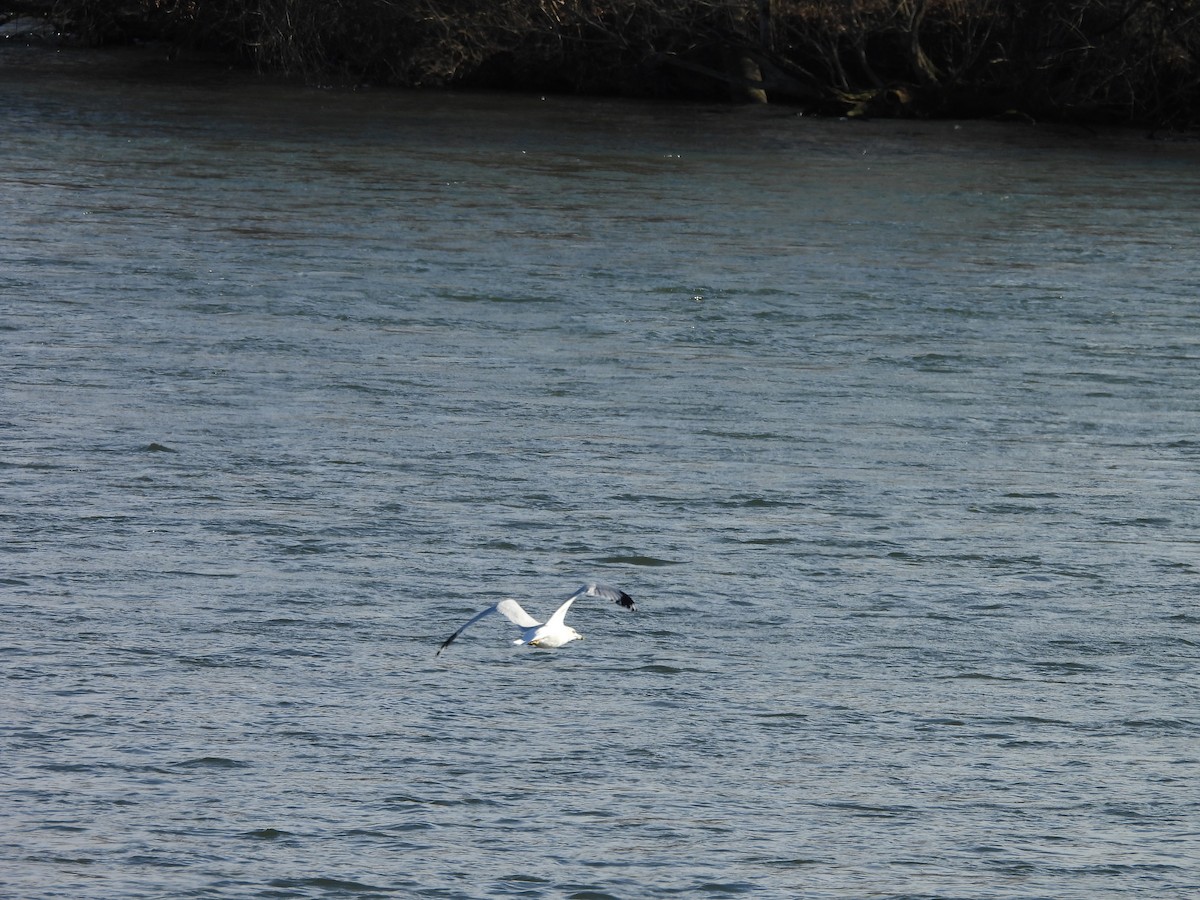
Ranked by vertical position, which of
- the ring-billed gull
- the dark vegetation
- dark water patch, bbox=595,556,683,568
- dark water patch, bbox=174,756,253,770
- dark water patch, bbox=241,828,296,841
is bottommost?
dark water patch, bbox=241,828,296,841

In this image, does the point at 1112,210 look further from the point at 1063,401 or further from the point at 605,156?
the point at 1063,401

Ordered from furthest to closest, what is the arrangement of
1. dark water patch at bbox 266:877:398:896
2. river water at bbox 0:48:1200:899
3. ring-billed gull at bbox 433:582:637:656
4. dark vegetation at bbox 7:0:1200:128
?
dark vegetation at bbox 7:0:1200:128 → ring-billed gull at bbox 433:582:637:656 → river water at bbox 0:48:1200:899 → dark water patch at bbox 266:877:398:896

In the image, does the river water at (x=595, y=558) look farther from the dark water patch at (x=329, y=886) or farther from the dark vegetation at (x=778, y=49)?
the dark vegetation at (x=778, y=49)

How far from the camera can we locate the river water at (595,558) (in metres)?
5.40

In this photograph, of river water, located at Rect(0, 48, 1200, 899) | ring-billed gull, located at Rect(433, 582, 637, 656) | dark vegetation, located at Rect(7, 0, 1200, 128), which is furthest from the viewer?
dark vegetation, located at Rect(7, 0, 1200, 128)

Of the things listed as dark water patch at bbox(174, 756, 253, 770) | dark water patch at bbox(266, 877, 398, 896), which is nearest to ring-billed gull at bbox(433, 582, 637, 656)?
dark water patch at bbox(174, 756, 253, 770)

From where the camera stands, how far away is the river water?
5398 mm

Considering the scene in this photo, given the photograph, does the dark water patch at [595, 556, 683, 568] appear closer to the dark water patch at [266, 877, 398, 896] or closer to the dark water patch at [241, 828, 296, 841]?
the dark water patch at [241, 828, 296, 841]

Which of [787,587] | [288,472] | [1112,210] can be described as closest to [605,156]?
[1112,210]

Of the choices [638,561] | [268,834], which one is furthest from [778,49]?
[268,834]

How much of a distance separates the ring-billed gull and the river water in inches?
4.6

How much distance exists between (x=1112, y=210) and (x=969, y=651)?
41.6 ft

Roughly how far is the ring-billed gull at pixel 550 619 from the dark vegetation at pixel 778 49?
71.3ft

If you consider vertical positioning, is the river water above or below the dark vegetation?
below
